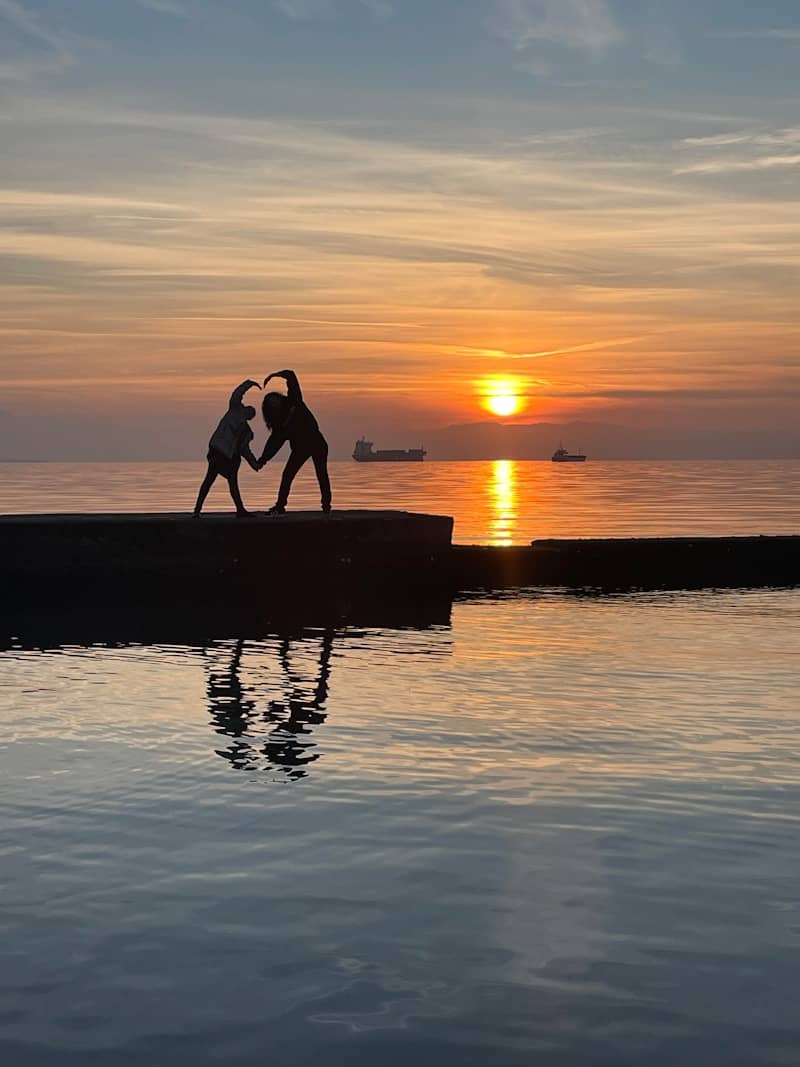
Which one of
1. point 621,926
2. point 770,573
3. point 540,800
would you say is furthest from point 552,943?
point 770,573

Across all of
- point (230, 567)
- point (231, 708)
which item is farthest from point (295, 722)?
point (230, 567)

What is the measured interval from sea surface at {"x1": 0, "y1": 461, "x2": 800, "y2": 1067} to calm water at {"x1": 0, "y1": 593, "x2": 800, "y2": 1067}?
18 millimetres

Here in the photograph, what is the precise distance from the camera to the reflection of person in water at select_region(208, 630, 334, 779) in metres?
8.91

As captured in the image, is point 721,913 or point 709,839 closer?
point 721,913

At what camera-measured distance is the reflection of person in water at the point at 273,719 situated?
29.2ft

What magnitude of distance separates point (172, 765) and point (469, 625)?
8.64m

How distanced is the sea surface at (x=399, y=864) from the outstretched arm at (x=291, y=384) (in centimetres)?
668

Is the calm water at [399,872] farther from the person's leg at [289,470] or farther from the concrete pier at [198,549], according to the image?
the person's leg at [289,470]

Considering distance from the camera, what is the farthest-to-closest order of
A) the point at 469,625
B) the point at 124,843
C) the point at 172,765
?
the point at 469,625 → the point at 172,765 → the point at 124,843

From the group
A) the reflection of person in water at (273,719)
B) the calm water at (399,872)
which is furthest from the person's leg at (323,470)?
the calm water at (399,872)

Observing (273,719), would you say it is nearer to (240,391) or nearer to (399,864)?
(399,864)

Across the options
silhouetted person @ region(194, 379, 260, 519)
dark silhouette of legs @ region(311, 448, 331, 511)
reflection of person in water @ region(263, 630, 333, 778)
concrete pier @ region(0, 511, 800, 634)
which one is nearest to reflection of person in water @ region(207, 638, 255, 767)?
reflection of person in water @ region(263, 630, 333, 778)

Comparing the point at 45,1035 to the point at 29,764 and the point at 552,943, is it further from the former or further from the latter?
the point at 29,764

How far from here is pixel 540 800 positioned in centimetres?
777
